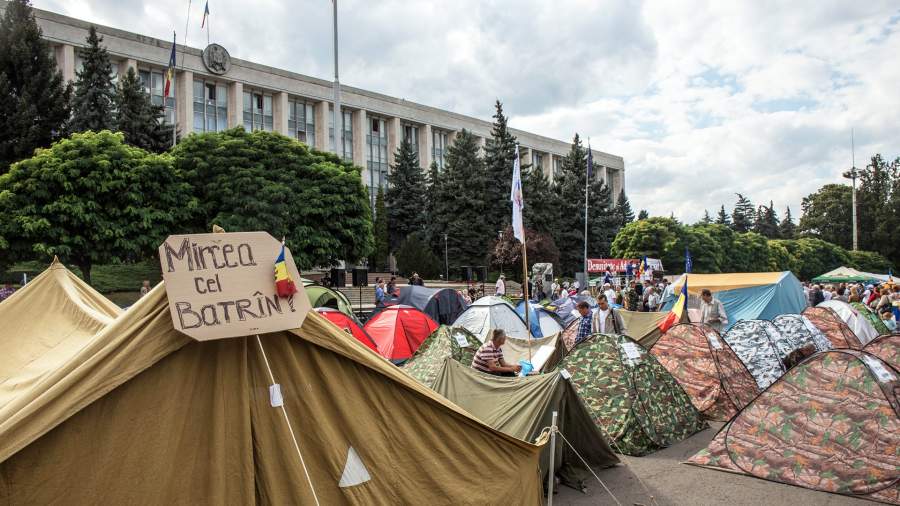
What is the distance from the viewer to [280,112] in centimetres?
5581

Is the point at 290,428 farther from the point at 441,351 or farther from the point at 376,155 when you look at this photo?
the point at 376,155

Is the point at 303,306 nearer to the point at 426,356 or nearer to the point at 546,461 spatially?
the point at 546,461

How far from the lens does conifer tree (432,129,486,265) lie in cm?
4847

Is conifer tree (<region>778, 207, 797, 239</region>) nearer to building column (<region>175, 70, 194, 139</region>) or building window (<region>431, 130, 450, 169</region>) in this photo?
building window (<region>431, 130, 450, 169</region>)

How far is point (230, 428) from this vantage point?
3916mm

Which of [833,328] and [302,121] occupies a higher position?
[302,121]

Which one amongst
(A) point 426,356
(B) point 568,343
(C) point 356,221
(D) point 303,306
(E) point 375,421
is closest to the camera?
(D) point 303,306

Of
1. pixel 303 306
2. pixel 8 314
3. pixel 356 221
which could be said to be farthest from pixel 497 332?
pixel 356 221

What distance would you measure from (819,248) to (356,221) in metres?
54.0

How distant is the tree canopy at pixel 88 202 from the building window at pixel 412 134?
40666 mm

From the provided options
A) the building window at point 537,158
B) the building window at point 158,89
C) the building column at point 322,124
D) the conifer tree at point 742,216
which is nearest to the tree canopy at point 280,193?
the building window at point 158,89

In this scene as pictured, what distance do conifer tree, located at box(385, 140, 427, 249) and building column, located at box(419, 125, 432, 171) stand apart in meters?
9.33

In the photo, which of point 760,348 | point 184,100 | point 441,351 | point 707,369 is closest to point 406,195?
point 184,100

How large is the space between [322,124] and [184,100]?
13301 mm
